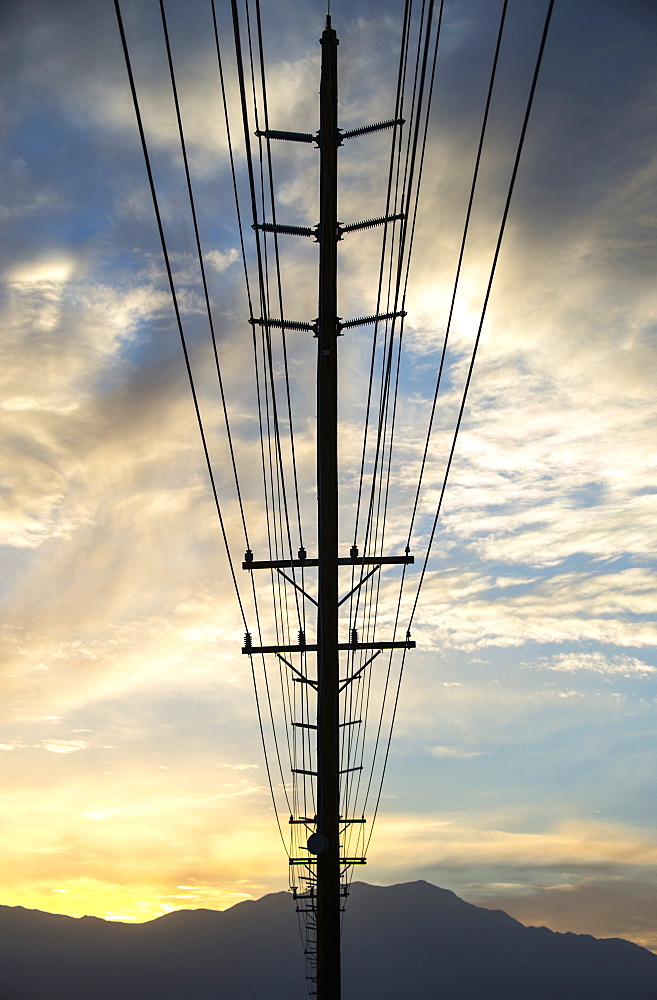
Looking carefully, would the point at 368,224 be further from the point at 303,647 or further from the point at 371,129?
the point at 303,647

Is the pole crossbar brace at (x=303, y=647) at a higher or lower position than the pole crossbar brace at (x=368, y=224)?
lower

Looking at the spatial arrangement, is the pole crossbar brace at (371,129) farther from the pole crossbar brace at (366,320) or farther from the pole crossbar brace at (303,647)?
the pole crossbar brace at (303,647)

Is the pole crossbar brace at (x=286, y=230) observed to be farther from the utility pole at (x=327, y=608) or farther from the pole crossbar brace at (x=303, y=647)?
the pole crossbar brace at (x=303, y=647)

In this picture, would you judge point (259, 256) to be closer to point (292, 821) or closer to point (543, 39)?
point (543, 39)

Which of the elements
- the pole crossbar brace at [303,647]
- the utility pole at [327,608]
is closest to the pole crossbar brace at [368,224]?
the utility pole at [327,608]

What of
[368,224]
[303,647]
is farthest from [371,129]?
[303,647]

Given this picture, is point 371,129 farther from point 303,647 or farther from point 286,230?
point 303,647

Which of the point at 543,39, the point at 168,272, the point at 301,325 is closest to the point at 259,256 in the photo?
the point at 301,325

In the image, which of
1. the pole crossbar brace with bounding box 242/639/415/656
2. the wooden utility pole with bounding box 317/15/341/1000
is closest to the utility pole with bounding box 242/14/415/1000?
the wooden utility pole with bounding box 317/15/341/1000

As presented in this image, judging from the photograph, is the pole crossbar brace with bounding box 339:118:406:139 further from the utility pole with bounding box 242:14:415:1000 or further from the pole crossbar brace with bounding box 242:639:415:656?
the pole crossbar brace with bounding box 242:639:415:656

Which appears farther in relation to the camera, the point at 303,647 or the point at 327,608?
the point at 303,647

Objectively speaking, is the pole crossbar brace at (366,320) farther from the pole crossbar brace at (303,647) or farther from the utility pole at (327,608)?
the pole crossbar brace at (303,647)

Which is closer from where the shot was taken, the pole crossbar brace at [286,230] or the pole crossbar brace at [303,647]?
the pole crossbar brace at [286,230]

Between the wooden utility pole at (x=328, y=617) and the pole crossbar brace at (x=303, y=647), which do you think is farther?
the pole crossbar brace at (x=303, y=647)
